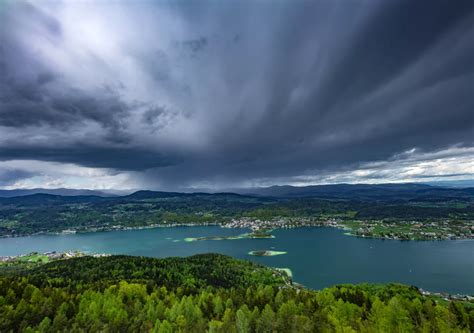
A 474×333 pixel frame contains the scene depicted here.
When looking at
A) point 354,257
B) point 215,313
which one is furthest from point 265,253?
point 215,313

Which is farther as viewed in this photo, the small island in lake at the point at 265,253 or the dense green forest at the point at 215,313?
the small island in lake at the point at 265,253

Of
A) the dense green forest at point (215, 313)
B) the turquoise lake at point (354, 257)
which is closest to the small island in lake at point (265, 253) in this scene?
the turquoise lake at point (354, 257)

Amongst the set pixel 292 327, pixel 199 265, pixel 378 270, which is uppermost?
pixel 292 327

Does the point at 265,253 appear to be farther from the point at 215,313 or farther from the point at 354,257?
the point at 215,313

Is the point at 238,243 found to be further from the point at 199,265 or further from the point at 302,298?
the point at 302,298

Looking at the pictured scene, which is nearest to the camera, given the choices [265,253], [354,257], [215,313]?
[215,313]

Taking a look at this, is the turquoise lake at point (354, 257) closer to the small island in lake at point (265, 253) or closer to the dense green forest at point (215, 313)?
the small island in lake at point (265, 253)

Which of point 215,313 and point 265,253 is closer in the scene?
point 215,313

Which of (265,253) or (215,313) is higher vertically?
(215,313)

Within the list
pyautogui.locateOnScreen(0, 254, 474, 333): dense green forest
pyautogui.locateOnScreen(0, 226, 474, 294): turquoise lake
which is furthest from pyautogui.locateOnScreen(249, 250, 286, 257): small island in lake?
pyautogui.locateOnScreen(0, 254, 474, 333): dense green forest

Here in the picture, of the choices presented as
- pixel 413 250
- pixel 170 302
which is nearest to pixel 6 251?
pixel 170 302

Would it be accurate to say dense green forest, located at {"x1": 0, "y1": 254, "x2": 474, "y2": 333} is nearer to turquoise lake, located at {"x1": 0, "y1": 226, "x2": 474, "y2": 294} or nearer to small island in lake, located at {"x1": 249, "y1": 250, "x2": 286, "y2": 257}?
turquoise lake, located at {"x1": 0, "y1": 226, "x2": 474, "y2": 294}
